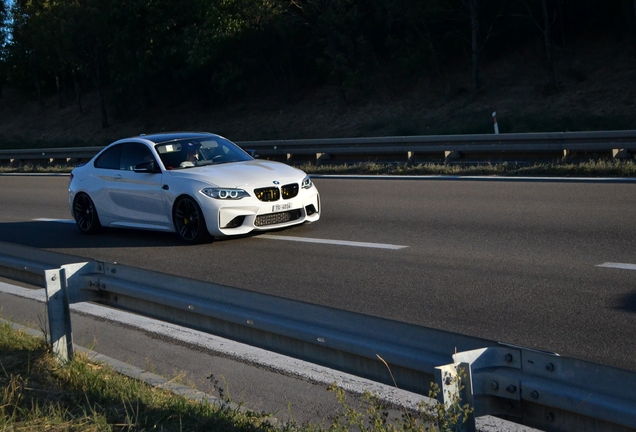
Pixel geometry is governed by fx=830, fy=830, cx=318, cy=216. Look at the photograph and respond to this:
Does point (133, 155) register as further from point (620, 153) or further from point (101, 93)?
point (101, 93)

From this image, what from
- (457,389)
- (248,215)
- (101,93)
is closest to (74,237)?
(248,215)

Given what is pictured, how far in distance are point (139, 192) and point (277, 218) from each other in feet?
7.02

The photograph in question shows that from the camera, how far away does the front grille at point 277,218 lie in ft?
34.9

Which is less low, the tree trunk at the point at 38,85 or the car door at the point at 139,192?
the tree trunk at the point at 38,85

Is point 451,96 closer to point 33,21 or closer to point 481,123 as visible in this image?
point 481,123

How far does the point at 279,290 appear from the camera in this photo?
7984 millimetres

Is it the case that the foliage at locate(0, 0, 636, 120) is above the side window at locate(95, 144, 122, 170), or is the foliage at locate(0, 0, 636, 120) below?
above

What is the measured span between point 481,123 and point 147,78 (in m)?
23.0

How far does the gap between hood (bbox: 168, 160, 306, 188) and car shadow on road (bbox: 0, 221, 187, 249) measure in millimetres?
984

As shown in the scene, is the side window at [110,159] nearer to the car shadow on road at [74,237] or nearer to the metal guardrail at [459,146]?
the car shadow on road at [74,237]

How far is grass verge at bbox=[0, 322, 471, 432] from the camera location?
4.11 metres

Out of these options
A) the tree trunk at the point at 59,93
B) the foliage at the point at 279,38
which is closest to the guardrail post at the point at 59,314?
the foliage at the point at 279,38

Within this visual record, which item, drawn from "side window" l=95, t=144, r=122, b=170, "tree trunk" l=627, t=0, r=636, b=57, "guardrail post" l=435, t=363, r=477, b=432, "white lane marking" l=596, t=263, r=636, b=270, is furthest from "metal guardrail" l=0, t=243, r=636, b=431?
"tree trunk" l=627, t=0, r=636, b=57

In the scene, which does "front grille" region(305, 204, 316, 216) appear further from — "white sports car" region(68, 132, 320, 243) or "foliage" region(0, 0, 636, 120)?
"foliage" region(0, 0, 636, 120)
